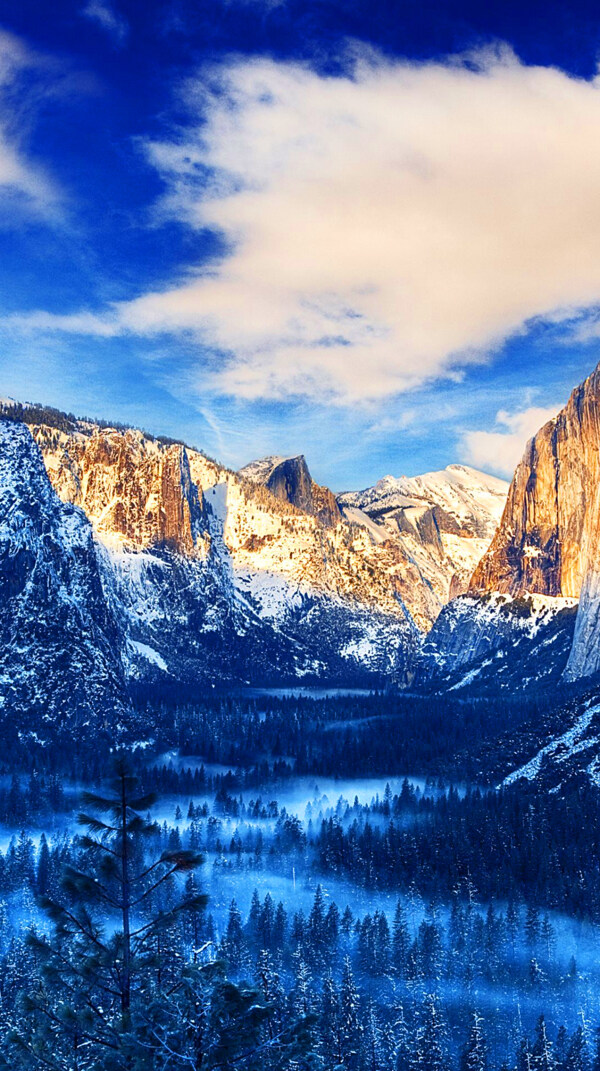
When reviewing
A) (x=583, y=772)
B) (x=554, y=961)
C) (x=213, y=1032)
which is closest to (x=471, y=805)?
(x=583, y=772)

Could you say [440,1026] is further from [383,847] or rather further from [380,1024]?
[383,847]

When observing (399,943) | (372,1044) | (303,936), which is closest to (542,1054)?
(372,1044)

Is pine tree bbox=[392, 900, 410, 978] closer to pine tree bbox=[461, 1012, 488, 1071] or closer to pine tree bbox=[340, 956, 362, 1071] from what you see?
pine tree bbox=[340, 956, 362, 1071]

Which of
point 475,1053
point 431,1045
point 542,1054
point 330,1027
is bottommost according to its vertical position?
point 542,1054

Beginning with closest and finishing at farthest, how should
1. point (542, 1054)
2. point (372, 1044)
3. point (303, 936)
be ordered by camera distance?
point (542, 1054) → point (372, 1044) → point (303, 936)

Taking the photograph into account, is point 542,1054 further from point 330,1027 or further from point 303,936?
point 303,936

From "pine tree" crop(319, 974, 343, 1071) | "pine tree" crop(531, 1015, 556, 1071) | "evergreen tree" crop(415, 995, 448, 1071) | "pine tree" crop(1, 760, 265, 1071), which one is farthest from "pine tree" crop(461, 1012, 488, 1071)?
"pine tree" crop(1, 760, 265, 1071)

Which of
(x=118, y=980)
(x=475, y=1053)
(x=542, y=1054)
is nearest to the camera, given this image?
(x=118, y=980)

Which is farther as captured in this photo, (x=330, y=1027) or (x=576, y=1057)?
(x=330, y=1027)

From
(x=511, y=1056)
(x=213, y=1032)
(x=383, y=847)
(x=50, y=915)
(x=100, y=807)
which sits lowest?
(x=511, y=1056)
